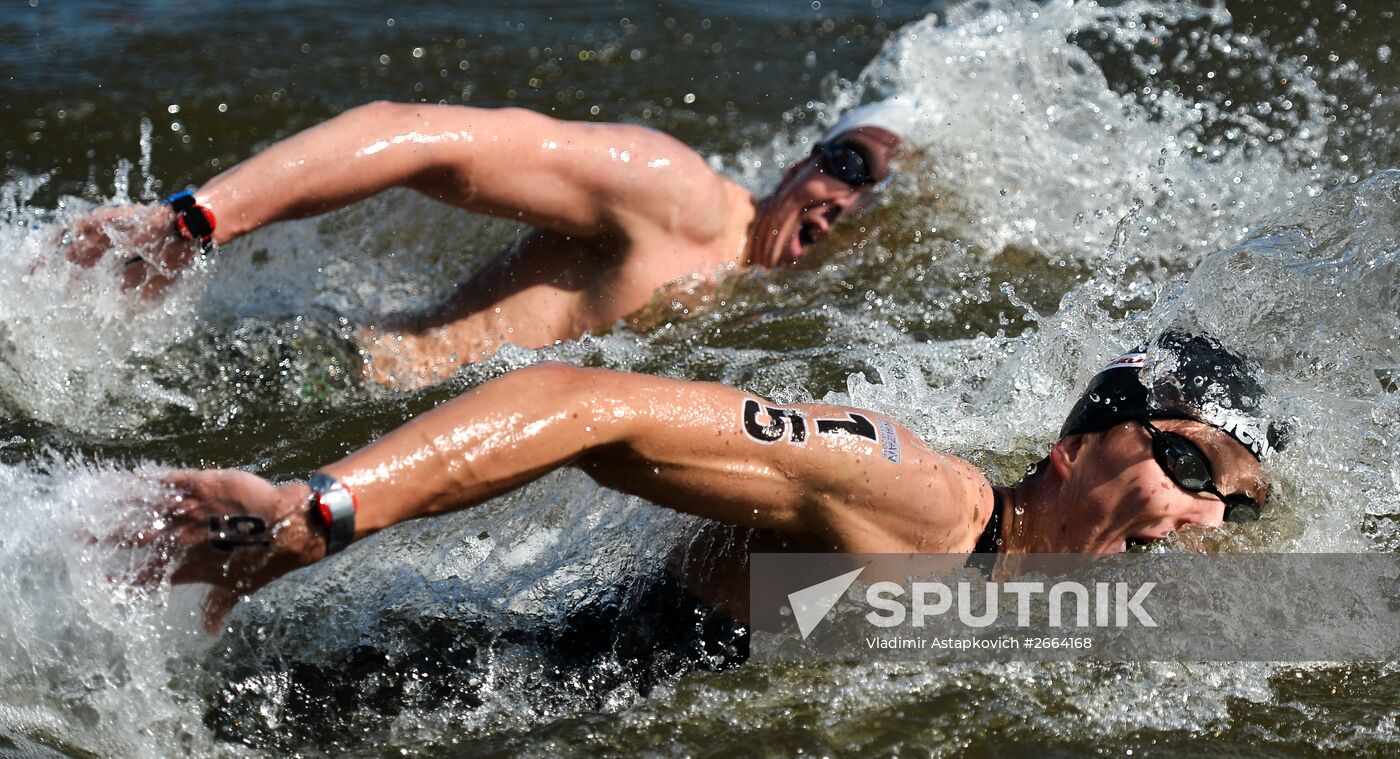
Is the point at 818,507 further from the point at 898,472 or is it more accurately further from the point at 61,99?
the point at 61,99

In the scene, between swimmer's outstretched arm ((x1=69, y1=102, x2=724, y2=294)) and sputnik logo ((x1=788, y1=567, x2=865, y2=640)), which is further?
swimmer's outstretched arm ((x1=69, y1=102, x2=724, y2=294))

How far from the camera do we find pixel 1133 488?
3.56 meters

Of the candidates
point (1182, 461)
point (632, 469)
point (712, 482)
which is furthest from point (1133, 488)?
point (632, 469)

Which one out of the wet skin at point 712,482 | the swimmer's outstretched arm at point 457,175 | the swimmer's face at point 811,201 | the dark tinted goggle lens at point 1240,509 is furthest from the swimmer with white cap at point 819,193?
the dark tinted goggle lens at point 1240,509

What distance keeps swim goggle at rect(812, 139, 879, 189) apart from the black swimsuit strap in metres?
2.22

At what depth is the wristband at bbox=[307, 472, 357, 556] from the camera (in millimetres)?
2678

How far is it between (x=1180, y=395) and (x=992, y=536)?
60 centimetres

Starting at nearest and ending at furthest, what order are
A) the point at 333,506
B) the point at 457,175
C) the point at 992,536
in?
the point at 333,506 < the point at 992,536 < the point at 457,175

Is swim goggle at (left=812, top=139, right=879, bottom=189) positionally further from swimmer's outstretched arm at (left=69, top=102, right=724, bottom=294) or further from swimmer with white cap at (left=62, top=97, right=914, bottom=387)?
swimmer's outstretched arm at (left=69, top=102, right=724, bottom=294)

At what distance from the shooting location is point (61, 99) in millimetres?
7438

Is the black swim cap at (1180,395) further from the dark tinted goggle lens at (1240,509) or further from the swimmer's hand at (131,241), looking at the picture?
the swimmer's hand at (131,241)

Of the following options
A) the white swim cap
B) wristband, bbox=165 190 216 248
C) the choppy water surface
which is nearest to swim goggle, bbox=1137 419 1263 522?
the choppy water surface

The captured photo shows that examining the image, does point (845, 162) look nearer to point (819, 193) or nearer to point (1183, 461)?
point (819, 193)

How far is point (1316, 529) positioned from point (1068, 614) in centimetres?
90
